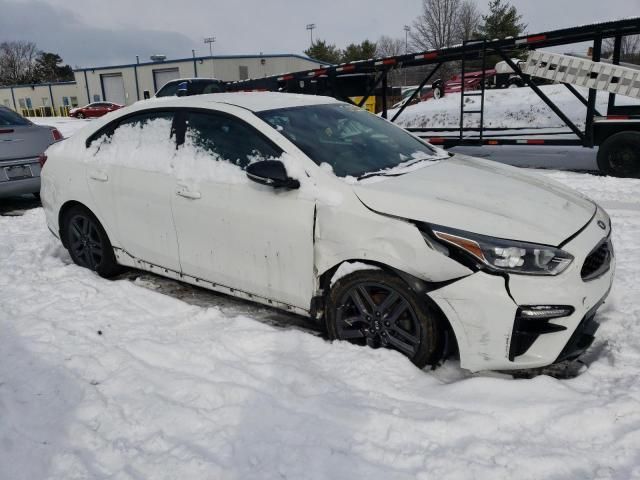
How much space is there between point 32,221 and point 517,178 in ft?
20.0

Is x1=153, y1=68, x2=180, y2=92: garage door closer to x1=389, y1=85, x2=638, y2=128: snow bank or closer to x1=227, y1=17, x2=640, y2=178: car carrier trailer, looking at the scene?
x1=389, y1=85, x2=638, y2=128: snow bank

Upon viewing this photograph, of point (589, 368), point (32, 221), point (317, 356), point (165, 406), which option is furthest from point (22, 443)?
point (32, 221)

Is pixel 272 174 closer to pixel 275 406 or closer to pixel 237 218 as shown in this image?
pixel 237 218

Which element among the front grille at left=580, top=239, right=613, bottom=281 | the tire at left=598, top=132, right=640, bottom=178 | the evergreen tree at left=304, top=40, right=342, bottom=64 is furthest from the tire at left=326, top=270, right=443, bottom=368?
the evergreen tree at left=304, top=40, right=342, bottom=64

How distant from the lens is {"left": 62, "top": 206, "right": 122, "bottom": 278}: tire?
14.8ft

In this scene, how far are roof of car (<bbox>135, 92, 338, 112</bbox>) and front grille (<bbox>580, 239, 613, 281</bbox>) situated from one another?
226cm

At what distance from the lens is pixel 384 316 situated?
120 inches

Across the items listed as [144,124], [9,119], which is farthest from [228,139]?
[9,119]

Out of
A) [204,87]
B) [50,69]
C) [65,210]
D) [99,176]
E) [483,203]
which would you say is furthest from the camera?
[50,69]

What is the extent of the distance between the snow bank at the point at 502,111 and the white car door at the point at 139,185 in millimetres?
11596

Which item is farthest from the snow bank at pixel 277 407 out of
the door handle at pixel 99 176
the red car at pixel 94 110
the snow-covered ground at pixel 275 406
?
the red car at pixel 94 110

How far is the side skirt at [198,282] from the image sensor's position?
3.47 meters

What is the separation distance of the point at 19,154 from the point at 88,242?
137 inches

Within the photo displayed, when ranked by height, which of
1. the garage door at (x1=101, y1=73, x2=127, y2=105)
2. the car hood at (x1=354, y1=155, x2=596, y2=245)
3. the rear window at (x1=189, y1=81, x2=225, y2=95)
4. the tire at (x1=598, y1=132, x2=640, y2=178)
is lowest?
the tire at (x1=598, y1=132, x2=640, y2=178)
